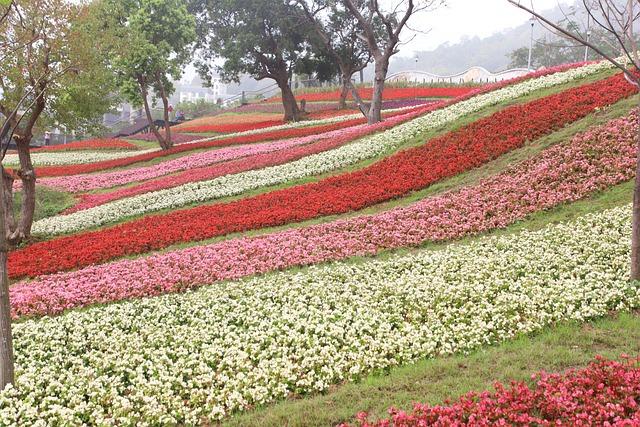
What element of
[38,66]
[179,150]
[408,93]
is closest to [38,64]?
[38,66]

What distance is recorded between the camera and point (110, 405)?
24.5 ft

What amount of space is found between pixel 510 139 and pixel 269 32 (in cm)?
3378

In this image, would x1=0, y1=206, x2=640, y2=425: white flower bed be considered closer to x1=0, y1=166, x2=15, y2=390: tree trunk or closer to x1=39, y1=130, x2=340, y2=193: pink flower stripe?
x1=0, y1=166, x2=15, y2=390: tree trunk

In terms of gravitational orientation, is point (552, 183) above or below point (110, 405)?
above

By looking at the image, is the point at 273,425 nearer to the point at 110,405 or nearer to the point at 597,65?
the point at 110,405

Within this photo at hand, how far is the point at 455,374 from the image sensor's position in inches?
279

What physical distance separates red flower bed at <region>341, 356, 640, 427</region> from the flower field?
0.03m

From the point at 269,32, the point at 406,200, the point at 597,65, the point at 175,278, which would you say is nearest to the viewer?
the point at 175,278

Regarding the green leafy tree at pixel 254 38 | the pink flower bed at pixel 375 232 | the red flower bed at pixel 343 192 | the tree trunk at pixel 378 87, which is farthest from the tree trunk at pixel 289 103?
the pink flower bed at pixel 375 232

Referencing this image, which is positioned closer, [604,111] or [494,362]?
[494,362]

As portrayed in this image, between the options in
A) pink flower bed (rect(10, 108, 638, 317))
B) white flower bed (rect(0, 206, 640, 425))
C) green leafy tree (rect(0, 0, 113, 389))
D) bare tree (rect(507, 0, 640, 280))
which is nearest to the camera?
white flower bed (rect(0, 206, 640, 425))

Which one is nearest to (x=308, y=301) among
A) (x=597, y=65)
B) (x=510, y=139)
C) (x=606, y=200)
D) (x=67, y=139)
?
(x=606, y=200)

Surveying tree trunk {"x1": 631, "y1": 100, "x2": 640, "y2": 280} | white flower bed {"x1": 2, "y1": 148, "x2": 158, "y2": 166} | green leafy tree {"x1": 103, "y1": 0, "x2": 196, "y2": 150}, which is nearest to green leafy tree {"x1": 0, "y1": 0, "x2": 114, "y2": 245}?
green leafy tree {"x1": 103, "y1": 0, "x2": 196, "y2": 150}

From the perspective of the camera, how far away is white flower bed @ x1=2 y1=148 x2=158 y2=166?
1628 inches
